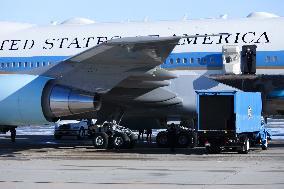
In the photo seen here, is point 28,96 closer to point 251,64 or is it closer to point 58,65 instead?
point 58,65

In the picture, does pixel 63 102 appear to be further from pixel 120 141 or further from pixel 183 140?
pixel 183 140

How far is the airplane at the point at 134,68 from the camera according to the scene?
24188 mm

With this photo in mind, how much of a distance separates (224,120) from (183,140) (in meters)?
3.85

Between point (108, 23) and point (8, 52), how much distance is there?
451 cm

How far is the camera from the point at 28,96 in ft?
78.9

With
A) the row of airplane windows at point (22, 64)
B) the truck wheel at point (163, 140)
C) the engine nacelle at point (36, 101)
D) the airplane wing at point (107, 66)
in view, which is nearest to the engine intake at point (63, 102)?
the engine nacelle at point (36, 101)

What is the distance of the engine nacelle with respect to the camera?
946 inches

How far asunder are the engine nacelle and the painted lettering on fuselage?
496 cm

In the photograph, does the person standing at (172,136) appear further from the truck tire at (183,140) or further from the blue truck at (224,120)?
the blue truck at (224,120)
